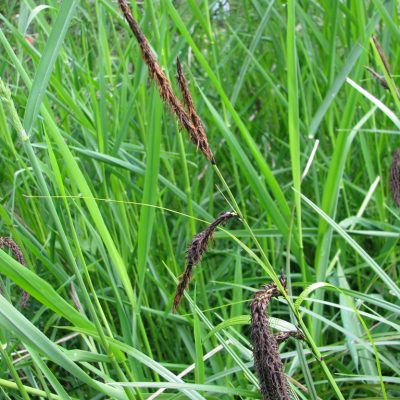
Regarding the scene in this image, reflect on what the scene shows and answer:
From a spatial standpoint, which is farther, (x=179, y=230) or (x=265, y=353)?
(x=179, y=230)

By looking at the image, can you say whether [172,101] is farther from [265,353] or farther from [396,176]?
[396,176]

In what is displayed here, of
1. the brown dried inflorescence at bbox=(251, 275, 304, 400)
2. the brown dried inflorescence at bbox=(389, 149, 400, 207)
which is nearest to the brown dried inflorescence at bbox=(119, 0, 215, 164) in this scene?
the brown dried inflorescence at bbox=(251, 275, 304, 400)

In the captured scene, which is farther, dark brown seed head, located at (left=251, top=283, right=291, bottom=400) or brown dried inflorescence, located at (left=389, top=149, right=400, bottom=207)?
brown dried inflorescence, located at (left=389, top=149, right=400, bottom=207)

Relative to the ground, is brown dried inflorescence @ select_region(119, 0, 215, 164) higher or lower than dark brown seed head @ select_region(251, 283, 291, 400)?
higher

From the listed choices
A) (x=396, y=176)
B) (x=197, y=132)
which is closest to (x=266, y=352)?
(x=197, y=132)

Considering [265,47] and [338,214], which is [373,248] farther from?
[265,47]

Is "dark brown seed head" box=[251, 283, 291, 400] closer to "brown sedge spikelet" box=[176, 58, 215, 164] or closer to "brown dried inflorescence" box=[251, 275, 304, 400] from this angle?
"brown dried inflorescence" box=[251, 275, 304, 400]
